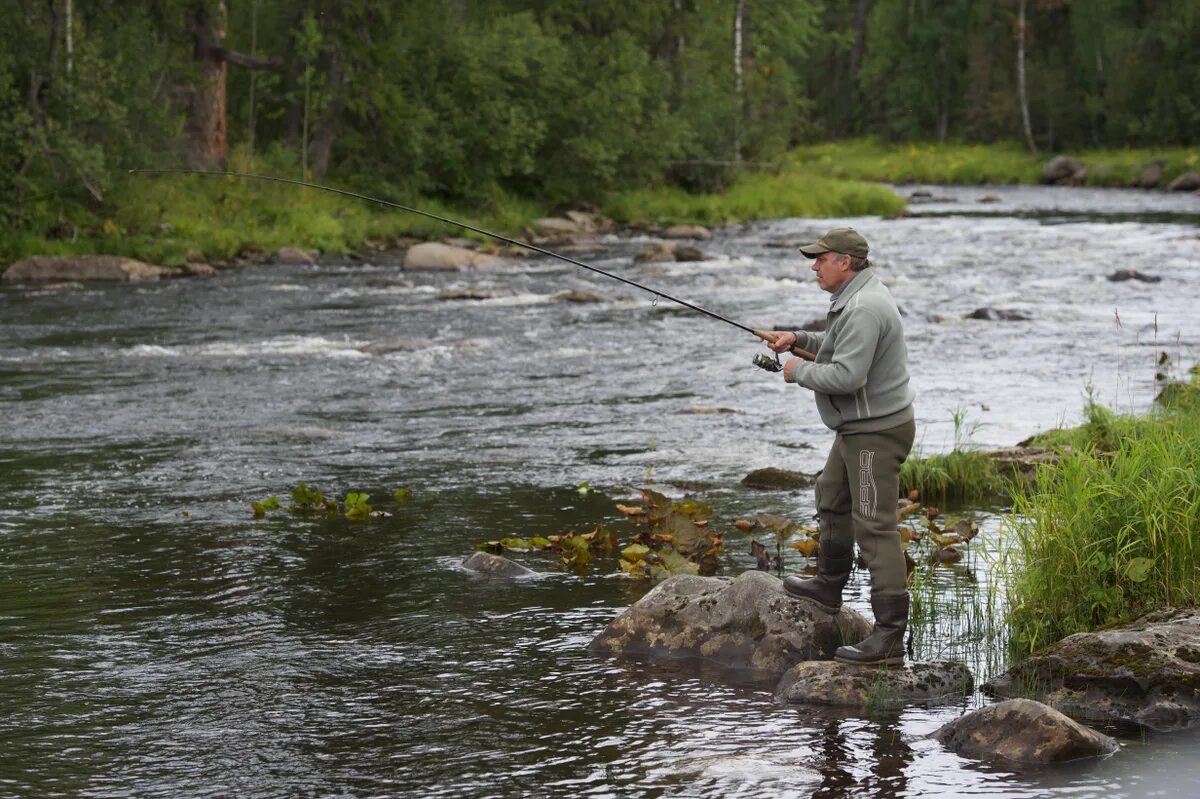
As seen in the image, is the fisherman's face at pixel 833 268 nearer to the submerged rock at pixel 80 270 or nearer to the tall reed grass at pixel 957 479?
the tall reed grass at pixel 957 479

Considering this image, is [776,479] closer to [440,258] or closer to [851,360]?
[851,360]

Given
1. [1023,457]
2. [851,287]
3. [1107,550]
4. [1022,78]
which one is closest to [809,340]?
[851,287]

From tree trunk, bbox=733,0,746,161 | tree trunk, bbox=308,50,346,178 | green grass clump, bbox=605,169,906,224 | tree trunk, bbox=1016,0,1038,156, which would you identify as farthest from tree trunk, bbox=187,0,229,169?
tree trunk, bbox=1016,0,1038,156

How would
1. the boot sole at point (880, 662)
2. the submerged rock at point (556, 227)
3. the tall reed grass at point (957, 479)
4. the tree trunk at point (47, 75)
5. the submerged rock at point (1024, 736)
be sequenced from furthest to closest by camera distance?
the submerged rock at point (556, 227) → the tree trunk at point (47, 75) → the tall reed grass at point (957, 479) → the boot sole at point (880, 662) → the submerged rock at point (1024, 736)

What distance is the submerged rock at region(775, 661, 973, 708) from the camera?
600 centimetres

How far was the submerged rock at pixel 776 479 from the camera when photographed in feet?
33.2

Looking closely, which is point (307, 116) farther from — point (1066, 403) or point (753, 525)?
point (753, 525)

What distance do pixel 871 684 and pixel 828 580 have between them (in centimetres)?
54

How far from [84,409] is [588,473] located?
5.01 metres

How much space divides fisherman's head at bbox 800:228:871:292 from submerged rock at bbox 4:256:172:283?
64.0 ft

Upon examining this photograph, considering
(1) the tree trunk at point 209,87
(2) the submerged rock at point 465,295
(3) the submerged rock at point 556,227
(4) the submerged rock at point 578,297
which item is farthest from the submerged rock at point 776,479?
(3) the submerged rock at point 556,227

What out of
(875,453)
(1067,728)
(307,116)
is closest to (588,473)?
(875,453)

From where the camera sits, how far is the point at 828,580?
21.0ft

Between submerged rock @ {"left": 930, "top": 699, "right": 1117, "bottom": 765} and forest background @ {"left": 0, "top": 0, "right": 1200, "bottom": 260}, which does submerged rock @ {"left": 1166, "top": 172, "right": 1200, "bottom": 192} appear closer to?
forest background @ {"left": 0, "top": 0, "right": 1200, "bottom": 260}
